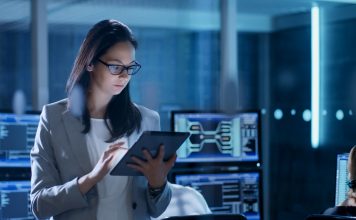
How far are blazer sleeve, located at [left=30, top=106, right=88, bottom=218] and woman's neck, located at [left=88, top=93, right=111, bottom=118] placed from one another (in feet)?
0.58

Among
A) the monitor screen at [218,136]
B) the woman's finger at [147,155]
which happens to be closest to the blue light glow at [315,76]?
the monitor screen at [218,136]

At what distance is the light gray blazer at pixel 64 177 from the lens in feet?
Result: 5.85

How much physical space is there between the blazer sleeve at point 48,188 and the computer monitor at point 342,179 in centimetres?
168

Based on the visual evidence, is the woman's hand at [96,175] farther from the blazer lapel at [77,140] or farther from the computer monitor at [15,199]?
the computer monitor at [15,199]

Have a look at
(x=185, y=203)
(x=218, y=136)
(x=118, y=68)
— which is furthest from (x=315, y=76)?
(x=118, y=68)

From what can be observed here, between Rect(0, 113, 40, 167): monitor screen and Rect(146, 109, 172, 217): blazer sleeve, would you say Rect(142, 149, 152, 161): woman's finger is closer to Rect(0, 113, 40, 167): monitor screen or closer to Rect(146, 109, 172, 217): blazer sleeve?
Rect(146, 109, 172, 217): blazer sleeve

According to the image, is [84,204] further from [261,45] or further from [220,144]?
[261,45]

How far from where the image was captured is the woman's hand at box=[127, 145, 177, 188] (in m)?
1.80

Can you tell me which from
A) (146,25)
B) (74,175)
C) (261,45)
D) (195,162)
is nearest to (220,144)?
(195,162)

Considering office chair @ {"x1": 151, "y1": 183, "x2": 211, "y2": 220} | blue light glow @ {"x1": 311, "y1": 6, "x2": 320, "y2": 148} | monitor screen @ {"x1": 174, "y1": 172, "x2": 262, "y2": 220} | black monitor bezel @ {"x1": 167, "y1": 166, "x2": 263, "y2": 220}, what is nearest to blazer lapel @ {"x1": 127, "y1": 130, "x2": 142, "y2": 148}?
office chair @ {"x1": 151, "y1": 183, "x2": 211, "y2": 220}

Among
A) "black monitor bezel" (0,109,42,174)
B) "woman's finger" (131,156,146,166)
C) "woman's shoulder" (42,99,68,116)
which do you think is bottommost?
"black monitor bezel" (0,109,42,174)

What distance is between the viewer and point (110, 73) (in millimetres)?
2006

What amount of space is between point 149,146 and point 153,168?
0.22ft

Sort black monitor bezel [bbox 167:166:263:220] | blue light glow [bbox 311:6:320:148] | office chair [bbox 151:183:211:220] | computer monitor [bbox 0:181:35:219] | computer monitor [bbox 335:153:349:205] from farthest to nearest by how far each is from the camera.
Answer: blue light glow [bbox 311:6:320:148]
black monitor bezel [bbox 167:166:263:220]
computer monitor [bbox 335:153:349:205]
computer monitor [bbox 0:181:35:219]
office chair [bbox 151:183:211:220]
